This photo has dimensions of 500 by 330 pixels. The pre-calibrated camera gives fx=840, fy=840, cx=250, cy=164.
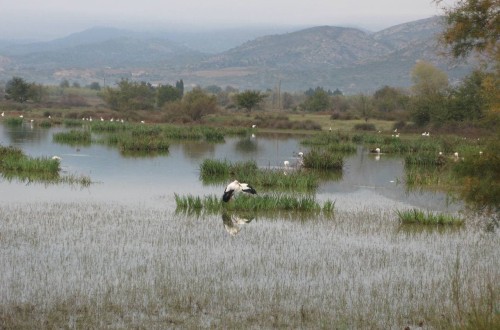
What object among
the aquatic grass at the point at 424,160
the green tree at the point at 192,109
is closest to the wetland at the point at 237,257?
the aquatic grass at the point at 424,160

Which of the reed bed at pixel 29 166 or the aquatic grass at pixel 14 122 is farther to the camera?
the aquatic grass at pixel 14 122

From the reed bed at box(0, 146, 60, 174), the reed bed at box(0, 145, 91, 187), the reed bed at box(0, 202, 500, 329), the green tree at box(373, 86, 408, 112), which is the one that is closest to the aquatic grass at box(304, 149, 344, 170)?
the reed bed at box(0, 145, 91, 187)

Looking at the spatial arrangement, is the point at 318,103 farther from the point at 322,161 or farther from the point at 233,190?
the point at 233,190

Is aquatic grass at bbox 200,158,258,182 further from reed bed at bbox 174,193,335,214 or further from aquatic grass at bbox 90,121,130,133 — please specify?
aquatic grass at bbox 90,121,130,133

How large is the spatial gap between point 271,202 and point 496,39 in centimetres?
896

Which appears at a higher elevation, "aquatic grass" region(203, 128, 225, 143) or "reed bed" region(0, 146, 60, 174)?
"reed bed" region(0, 146, 60, 174)

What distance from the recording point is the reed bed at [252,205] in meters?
22.5

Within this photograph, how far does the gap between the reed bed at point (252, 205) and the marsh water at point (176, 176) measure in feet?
2.70

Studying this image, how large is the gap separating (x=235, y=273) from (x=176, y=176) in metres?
17.2

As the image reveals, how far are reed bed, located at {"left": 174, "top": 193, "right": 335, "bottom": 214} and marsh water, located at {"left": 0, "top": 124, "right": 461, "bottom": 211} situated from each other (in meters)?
0.82

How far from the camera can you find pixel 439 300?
13.5 metres

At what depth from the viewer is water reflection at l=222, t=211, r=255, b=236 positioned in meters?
19.6

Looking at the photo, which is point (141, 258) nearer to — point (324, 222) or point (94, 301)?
point (94, 301)

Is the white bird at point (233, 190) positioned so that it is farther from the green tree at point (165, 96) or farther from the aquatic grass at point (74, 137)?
the green tree at point (165, 96)
